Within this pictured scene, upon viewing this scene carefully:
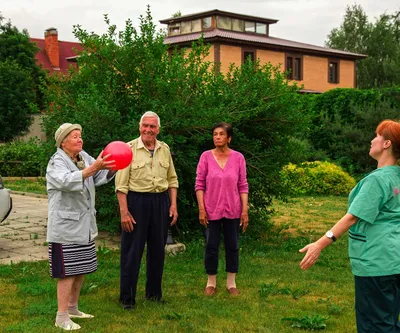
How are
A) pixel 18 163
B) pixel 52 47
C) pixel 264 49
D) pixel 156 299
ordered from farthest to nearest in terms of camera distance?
pixel 52 47
pixel 264 49
pixel 18 163
pixel 156 299

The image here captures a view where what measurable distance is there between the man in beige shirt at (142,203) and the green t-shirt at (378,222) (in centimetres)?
254

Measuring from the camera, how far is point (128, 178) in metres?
5.92

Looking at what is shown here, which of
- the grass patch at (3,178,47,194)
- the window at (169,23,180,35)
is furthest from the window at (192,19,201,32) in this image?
the grass patch at (3,178,47,194)

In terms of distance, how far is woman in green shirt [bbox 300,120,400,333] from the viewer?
12.4 feet

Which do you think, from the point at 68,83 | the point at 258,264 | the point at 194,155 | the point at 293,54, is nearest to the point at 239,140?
the point at 194,155

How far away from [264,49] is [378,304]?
37617 millimetres

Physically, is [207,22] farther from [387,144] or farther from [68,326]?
[387,144]

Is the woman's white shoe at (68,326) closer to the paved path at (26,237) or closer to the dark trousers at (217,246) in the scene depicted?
the dark trousers at (217,246)

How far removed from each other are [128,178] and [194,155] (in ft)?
10.4

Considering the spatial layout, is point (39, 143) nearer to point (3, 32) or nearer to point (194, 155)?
point (194, 155)

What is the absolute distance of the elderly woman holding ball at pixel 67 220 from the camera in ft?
16.9

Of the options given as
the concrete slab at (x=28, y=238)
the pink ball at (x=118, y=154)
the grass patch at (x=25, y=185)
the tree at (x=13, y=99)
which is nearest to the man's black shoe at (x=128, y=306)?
the pink ball at (x=118, y=154)

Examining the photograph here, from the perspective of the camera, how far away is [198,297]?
6.35 m

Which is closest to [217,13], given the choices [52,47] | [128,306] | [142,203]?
[52,47]
